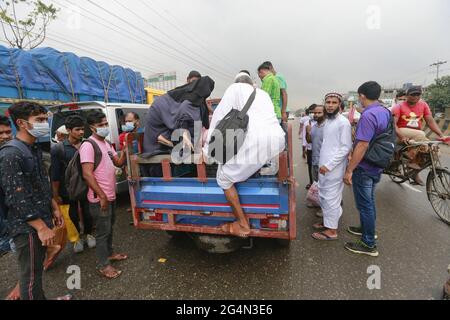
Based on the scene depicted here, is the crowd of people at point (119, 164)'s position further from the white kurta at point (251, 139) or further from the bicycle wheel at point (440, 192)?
the bicycle wheel at point (440, 192)

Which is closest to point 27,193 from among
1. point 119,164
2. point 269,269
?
point 119,164

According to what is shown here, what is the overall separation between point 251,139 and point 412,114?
3.52 meters

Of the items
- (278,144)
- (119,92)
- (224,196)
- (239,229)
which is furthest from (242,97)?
(119,92)

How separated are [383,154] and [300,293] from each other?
1716 mm

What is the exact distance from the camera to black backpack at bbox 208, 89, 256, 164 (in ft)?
6.20

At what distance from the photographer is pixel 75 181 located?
8.09 feet

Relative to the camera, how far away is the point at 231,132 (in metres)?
1.88

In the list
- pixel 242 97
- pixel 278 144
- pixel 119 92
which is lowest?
pixel 278 144

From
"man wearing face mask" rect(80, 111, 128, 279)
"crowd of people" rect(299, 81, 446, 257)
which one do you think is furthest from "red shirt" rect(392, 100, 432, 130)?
"man wearing face mask" rect(80, 111, 128, 279)

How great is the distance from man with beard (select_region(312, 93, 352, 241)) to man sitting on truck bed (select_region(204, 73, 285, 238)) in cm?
113

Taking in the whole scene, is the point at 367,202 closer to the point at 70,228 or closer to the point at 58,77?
the point at 70,228

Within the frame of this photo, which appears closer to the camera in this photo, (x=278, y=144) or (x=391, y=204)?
(x=278, y=144)
